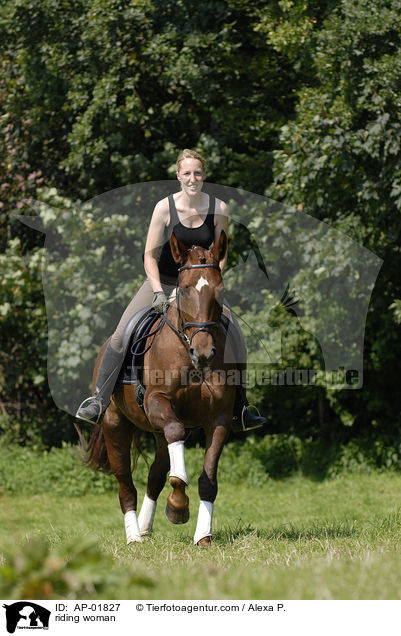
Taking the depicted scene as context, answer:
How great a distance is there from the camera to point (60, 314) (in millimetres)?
13156

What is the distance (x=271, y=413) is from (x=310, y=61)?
6.66m

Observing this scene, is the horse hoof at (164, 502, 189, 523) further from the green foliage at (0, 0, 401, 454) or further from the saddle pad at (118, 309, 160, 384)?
the green foliage at (0, 0, 401, 454)

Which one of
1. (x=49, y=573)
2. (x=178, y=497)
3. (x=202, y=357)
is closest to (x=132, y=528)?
(x=178, y=497)

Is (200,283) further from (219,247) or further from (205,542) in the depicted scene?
(205,542)

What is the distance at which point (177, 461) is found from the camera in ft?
17.6

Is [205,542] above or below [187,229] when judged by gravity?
below

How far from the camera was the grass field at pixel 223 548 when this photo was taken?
2.78 metres

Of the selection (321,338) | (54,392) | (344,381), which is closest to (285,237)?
(321,338)

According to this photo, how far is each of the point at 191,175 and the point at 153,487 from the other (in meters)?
3.14

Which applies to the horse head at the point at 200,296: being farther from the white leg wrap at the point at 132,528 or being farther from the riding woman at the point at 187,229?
the white leg wrap at the point at 132,528

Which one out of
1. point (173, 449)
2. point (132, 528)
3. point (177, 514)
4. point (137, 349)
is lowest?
point (132, 528)

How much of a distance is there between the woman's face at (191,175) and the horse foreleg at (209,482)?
1.93m
